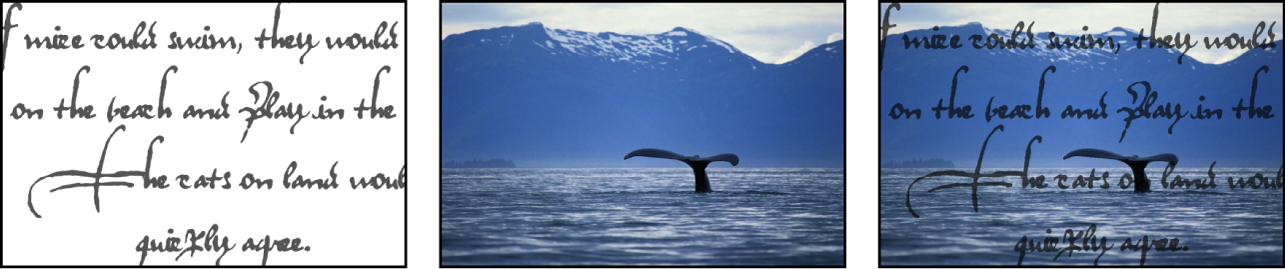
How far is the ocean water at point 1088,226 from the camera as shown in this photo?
292 inches

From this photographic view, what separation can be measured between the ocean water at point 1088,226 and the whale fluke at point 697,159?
3089 mm

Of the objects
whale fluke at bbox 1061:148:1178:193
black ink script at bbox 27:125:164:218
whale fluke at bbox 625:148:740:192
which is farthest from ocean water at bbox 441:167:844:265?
whale fluke at bbox 1061:148:1178:193

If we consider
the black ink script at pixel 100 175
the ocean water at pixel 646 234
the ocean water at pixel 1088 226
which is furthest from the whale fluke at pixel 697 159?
the black ink script at pixel 100 175

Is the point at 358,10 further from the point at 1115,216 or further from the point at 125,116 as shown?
the point at 1115,216

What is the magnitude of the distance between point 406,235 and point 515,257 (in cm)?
161

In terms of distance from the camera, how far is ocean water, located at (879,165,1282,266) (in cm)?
743

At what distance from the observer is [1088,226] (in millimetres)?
12203

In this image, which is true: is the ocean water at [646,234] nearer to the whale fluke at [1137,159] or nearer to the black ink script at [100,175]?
the black ink script at [100,175]

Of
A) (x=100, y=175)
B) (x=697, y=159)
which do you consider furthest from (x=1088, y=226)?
(x=100, y=175)

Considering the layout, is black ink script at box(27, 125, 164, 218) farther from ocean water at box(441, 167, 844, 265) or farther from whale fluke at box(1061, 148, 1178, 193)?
whale fluke at box(1061, 148, 1178, 193)

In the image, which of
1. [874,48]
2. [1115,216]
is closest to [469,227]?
[874,48]

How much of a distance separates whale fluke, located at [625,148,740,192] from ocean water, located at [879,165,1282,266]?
309cm

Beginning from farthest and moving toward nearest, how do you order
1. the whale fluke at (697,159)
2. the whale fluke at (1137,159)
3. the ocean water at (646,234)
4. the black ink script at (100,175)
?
the whale fluke at (697,159) < the whale fluke at (1137,159) < the ocean water at (646,234) < the black ink script at (100,175)

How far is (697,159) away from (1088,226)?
8.11 m
